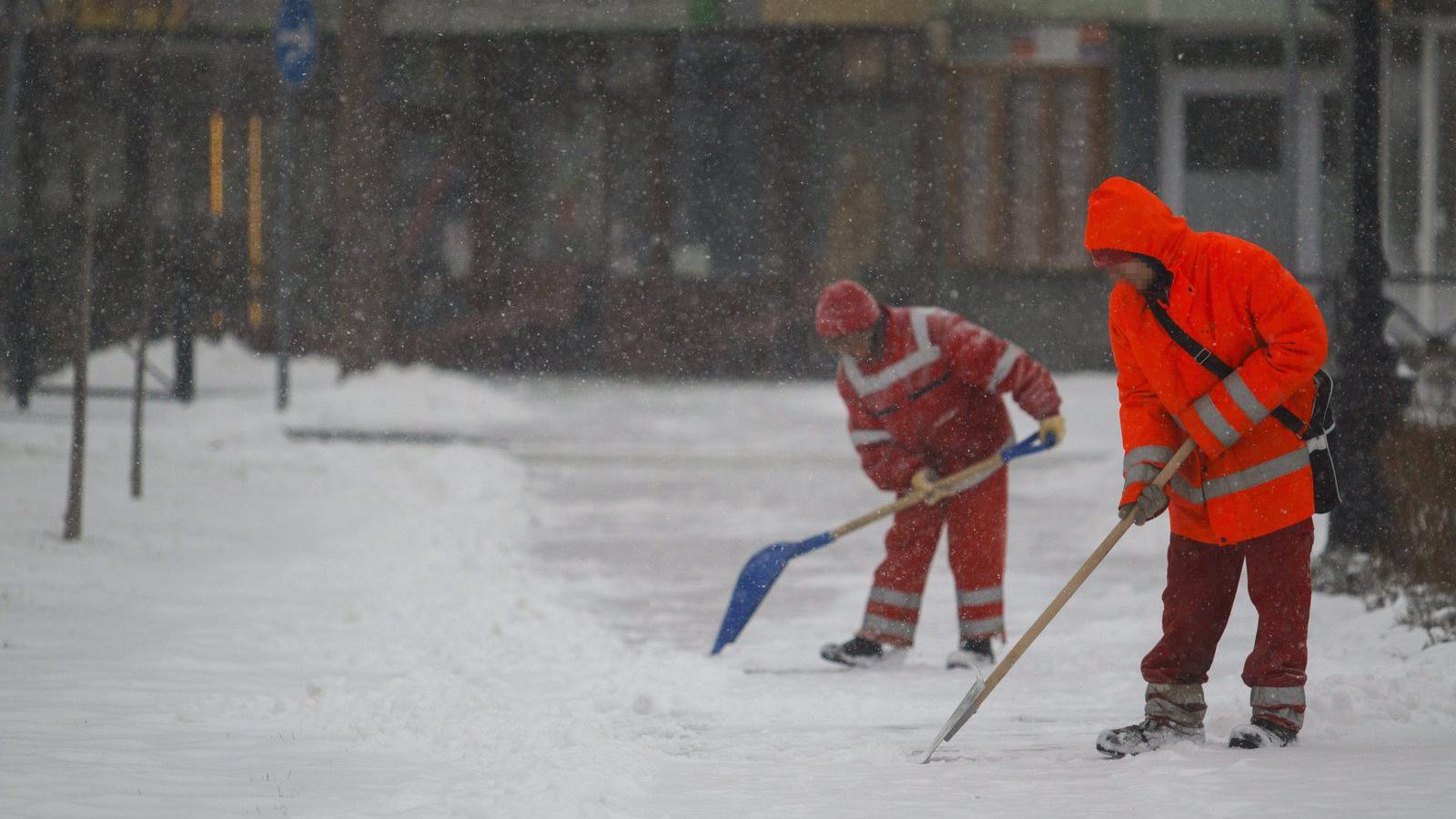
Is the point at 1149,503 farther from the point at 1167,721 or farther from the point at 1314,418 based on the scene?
the point at 1167,721

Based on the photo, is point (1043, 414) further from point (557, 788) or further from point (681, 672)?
point (557, 788)

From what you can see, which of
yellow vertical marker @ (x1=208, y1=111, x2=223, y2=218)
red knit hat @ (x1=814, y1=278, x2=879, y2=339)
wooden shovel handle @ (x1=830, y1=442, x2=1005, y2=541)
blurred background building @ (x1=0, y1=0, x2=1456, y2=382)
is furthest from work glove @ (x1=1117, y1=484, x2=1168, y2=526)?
yellow vertical marker @ (x1=208, y1=111, x2=223, y2=218)

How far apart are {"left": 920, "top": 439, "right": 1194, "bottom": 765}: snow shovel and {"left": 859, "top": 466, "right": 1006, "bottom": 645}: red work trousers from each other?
5.35ft

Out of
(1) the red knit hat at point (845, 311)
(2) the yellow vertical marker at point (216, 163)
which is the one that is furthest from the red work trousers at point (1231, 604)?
(2) the yellow vertical marker at point (216, 163)

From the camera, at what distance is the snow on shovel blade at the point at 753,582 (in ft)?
22.6

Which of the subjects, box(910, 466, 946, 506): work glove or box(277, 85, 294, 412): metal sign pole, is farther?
box(277, 85, 294, 412): metal sign pole

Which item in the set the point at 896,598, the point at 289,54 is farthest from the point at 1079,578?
the point at 289,54

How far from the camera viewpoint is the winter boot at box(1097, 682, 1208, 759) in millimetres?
4906

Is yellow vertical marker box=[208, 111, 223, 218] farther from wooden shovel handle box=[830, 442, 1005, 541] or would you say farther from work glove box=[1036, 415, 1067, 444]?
work glove box=[1036, 415, 1067, 444]

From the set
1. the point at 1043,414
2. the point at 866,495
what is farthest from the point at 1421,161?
the point at 1043,414

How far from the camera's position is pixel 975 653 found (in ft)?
22.1

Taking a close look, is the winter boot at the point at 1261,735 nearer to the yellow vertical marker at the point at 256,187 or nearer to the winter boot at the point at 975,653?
the winter boot at the point at 975,653

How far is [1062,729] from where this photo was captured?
539 cm

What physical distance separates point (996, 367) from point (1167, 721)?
75.7 inches
